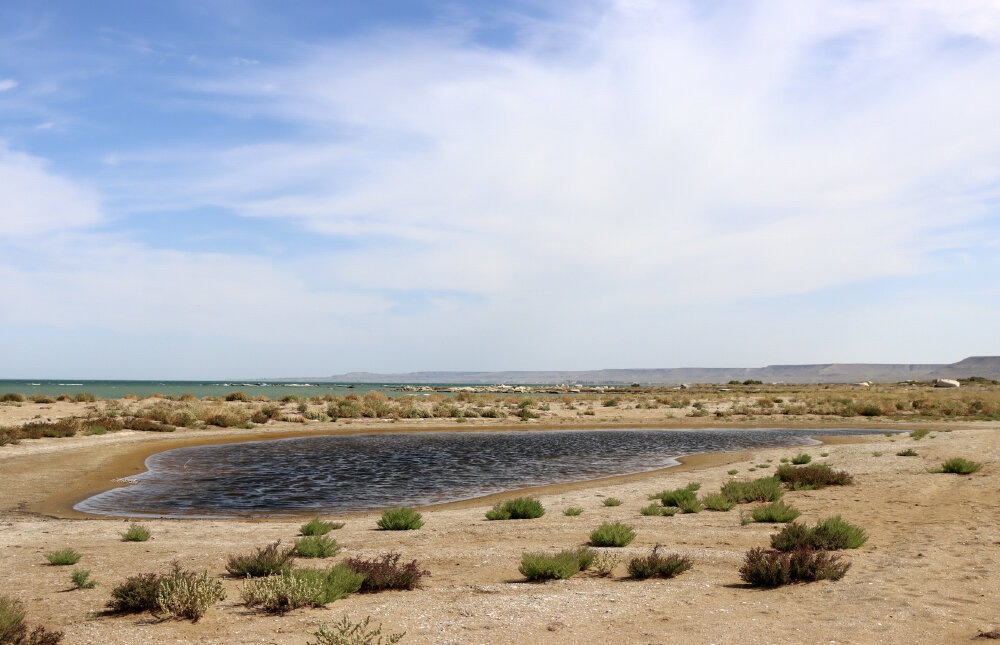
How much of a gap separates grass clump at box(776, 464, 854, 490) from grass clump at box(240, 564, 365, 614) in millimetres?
12975

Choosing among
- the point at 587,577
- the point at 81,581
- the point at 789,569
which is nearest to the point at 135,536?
the point at 81,581

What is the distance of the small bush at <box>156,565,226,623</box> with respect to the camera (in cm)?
700

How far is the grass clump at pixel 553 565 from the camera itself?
865 cm

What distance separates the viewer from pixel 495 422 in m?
45.0

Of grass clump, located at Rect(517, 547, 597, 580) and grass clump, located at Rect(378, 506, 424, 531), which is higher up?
grass clump, located at Rect(517, 547, 597, 580)

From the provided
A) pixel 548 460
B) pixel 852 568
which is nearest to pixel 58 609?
pixel 852 568

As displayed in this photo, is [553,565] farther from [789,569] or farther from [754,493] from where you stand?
[754,493]

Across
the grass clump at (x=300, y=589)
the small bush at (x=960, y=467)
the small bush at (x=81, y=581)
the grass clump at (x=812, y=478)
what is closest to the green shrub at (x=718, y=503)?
the grass clump at (x=812, y=478)

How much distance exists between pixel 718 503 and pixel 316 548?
30.1ft

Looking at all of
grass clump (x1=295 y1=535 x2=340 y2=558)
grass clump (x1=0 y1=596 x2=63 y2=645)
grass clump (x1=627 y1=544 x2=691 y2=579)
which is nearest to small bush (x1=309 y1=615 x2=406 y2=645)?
grass clump (x1=0 y1=596 x2=63 y2=645)

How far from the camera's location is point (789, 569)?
8359 millimetres

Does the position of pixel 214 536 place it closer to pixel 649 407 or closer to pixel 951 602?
pixel 951 602

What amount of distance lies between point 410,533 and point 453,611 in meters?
4.92

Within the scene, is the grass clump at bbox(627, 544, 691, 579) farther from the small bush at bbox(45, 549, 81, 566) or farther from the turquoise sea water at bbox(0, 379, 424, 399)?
the turquoise sea water at bbox(0, 379, 424, 399)
